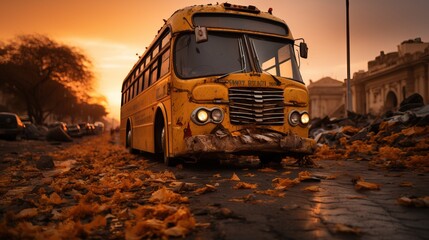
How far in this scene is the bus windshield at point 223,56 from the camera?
6.85 m

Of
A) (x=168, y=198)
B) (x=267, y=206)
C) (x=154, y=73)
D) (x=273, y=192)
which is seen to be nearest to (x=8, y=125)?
(x=154, y=73)

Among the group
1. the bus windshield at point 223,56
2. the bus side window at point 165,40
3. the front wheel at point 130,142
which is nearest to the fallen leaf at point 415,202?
the bus windshield at point 223,56

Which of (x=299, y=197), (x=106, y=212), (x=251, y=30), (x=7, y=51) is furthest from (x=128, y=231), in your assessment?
(x=7, y=51)

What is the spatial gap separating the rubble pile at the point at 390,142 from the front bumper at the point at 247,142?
190 centimetres

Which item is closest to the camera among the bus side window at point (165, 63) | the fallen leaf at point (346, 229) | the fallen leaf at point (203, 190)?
the fallen leaf at point (346, 229)

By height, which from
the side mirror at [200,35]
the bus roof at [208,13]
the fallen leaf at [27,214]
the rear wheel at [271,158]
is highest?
the bus roof at [208,13]

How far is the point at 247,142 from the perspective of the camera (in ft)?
21.2

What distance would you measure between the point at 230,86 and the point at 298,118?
62.9 inches

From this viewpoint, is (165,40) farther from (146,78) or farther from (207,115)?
(146,78)

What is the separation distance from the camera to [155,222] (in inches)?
115

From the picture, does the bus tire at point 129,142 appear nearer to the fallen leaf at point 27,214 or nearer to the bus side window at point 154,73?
the bus side window at point 154,73

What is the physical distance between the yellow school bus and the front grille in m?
0.02

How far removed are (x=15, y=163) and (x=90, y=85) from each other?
3561 cm

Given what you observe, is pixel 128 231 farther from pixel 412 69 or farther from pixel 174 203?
pixel 412 69
